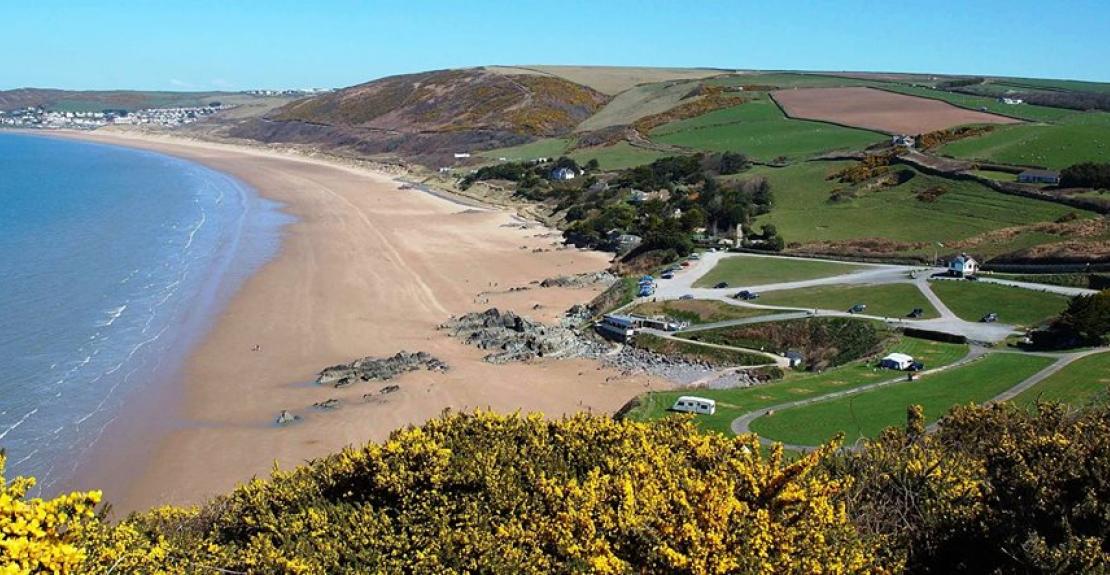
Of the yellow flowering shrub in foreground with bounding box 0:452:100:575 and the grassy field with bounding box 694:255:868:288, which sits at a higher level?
the yellow flowering shrub in foreground with bounding box 0:452:100:575


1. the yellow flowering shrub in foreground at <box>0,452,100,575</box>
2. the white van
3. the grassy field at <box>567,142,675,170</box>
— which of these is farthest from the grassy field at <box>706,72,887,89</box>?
the yellow flowering shrub in foreground at <box>0,452,100,575</box>

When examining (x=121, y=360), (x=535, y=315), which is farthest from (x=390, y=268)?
(x=121, y=360)

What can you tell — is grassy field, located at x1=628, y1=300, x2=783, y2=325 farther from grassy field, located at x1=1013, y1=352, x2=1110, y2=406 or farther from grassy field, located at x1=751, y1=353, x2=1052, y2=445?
grassy field, located at x1=1013, y1=352, x2=1110, y2=406

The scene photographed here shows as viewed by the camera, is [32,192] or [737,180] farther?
[32,192]

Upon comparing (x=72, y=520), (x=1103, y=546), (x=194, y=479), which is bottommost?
(x=194, y=479)

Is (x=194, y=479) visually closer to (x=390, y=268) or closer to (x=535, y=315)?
(x=535, y=315)

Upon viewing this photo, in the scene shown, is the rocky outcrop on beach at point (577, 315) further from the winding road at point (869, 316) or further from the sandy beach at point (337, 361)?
the winding road at point (869, 316)

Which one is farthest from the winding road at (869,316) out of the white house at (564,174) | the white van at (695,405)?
the white house at (564,174)
